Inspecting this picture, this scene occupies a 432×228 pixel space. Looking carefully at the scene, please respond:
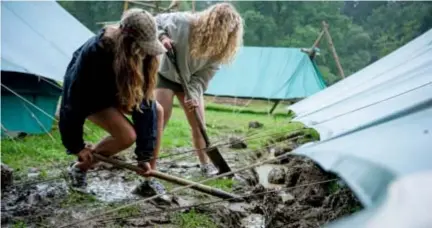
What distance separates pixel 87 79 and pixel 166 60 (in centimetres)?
72

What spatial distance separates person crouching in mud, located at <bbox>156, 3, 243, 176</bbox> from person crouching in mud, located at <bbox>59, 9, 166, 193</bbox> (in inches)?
17.4

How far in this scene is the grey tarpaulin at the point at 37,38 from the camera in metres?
3.13

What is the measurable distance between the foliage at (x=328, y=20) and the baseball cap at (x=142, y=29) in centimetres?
1127

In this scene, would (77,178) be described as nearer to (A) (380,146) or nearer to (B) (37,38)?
(A) (380,146)


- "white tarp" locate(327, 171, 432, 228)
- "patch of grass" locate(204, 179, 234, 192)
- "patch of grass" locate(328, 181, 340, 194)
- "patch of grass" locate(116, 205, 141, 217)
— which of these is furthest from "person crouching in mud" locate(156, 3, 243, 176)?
"white tarp" locate(327, 171, 432, 228)

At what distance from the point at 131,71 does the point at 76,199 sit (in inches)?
24.0

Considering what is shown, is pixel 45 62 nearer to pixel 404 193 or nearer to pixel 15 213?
pixel 15 213

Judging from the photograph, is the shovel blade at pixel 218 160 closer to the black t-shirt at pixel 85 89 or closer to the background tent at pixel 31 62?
the black t-shirt at pixel 85 89

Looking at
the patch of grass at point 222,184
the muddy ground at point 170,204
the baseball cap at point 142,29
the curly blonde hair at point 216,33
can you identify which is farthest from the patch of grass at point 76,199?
the curly blonde hair at point 216,33

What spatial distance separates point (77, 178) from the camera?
1.86 meters

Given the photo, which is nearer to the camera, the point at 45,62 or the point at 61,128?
the point at 61,128

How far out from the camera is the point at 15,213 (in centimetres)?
159

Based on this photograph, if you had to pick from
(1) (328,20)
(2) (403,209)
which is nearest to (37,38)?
(2) (403,209)

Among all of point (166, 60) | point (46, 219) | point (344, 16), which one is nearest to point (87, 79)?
point (46, 219)
